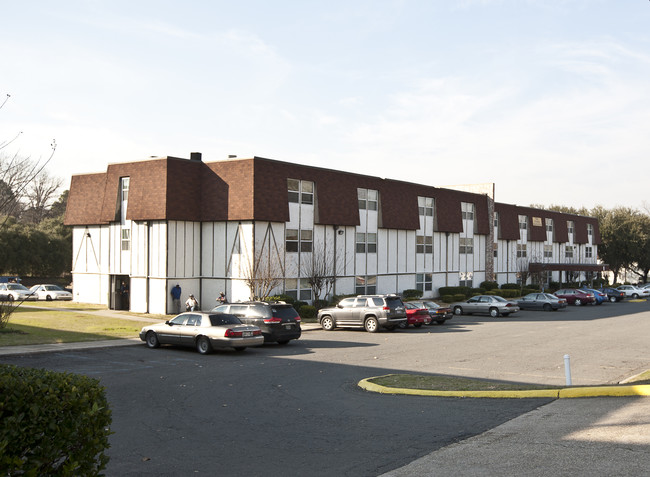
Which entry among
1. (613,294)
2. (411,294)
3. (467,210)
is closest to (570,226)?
(613,294)

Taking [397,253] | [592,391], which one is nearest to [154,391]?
[592,391]

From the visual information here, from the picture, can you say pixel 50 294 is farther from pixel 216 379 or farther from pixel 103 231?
pixel 216 379

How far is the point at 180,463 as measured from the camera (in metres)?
8.80

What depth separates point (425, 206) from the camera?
51688 millimetres

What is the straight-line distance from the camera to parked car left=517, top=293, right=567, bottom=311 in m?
45.8

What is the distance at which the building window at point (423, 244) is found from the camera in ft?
166

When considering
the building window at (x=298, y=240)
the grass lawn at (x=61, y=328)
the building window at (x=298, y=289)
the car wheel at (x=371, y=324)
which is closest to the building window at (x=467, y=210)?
the building window at (x=298, y=240)

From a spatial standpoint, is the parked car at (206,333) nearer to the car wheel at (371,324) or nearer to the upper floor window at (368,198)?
the car wheel at (371,324)

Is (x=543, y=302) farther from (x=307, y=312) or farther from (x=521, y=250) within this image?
(x=521, y=250)

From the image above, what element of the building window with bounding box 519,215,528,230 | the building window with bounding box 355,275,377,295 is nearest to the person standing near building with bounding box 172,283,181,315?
the building window with bounding box 355,275,377,295

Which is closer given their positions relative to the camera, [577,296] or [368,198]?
[368,198]

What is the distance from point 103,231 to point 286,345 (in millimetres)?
22853

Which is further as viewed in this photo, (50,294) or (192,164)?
(50,294)

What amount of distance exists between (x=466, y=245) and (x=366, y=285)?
53.9 ft
